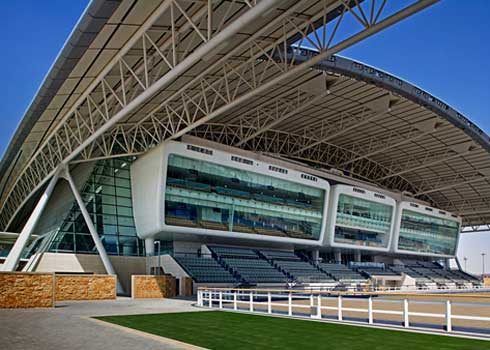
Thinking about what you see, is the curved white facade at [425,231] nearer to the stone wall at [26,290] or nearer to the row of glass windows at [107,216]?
the row of glass windows at [107,216]

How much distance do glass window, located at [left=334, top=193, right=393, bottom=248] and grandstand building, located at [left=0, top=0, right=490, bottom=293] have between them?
0.66 ft

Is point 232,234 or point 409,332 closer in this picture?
point 409,332

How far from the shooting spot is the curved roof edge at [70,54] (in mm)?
21469

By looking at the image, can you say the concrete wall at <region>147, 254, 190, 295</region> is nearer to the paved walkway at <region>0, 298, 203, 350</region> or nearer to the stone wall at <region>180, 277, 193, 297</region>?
the stone wall at <region>180, 277, 193, 297</region>

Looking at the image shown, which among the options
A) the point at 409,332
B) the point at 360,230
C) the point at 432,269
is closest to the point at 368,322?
the point at 409,332

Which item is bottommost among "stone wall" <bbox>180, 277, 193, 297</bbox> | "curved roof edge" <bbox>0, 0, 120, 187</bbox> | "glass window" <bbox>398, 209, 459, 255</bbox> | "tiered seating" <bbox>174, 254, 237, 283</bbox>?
"stone wall" <bbox>180, 277, 193, 297</bbox>

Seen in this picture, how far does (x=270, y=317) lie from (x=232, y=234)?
96.4 feet

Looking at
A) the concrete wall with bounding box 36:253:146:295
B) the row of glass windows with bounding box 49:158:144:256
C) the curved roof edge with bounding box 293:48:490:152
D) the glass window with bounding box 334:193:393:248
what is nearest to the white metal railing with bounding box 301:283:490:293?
the glass window with bounding box 334:193:393:248

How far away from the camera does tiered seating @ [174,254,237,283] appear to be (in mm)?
42406

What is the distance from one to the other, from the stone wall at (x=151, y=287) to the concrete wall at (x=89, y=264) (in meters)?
7.53

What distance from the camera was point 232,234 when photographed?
48625mm

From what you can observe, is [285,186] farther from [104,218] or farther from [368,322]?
[368,322]

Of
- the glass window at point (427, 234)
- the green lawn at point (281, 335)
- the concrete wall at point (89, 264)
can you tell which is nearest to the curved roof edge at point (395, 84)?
the green lawn at point (281, 335)

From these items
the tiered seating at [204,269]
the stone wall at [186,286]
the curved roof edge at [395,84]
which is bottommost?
the stone wall at [186,286]
